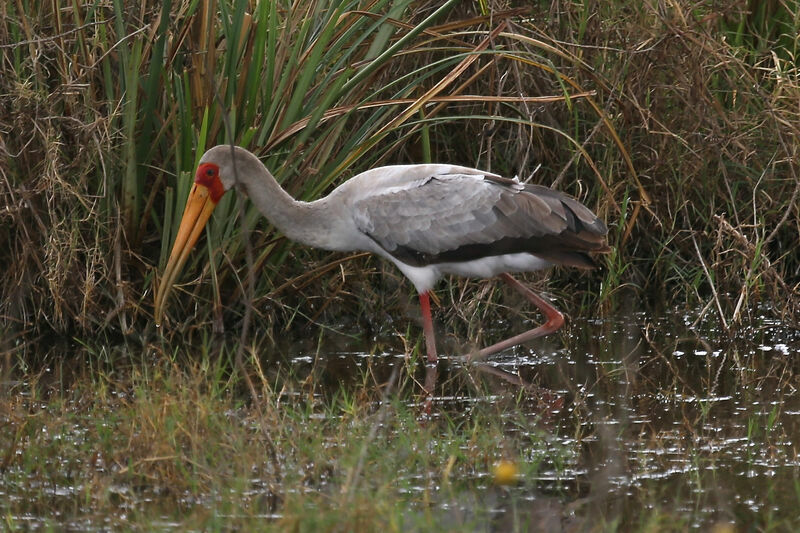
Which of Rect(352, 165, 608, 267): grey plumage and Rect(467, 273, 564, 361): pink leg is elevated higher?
Rect(352, 165, 608, 267): grey plumage

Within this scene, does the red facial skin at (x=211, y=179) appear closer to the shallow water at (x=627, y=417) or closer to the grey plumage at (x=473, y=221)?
the grey plumage at (x=473, y=221)

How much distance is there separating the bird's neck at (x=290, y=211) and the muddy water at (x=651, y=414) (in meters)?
0.62

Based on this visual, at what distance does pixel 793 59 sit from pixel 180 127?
3.40 meters

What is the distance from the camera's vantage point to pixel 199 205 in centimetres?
600

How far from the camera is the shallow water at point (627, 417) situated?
13.3ft

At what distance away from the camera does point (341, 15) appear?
609cm

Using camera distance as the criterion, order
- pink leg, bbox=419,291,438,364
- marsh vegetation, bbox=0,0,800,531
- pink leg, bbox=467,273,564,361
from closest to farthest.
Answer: marsh vegetation, bbox=0,0,800,531, pink leg, bbox=419,291,438,364, pink leg, bbox=467,273,564,361

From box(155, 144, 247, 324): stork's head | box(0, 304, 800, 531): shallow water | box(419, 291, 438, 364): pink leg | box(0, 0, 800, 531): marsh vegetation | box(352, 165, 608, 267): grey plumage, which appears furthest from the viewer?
box(419, 291, 438, 364): pink leg

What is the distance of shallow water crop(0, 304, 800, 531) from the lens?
4051 mm

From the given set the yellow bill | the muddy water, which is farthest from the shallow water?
the yellow bill

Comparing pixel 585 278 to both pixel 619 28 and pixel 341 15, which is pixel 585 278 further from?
pixel 341 15

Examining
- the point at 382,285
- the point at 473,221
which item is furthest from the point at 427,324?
the point at 382,285

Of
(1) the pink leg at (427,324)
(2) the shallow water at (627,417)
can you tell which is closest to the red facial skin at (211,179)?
(2) the shallow water at (627,417)

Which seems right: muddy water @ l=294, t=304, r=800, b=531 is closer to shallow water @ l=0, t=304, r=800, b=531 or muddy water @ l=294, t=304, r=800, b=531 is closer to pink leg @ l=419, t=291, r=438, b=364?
shallow water @ l=0, t=304, r=800, b=531
